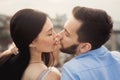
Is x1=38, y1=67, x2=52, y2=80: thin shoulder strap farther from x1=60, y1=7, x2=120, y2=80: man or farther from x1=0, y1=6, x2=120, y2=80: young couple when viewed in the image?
x1=60, y1=7, x2=120, y2=80: man

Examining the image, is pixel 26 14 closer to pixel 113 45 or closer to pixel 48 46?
pixel 48 46

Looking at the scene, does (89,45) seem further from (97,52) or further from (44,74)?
(44,74)

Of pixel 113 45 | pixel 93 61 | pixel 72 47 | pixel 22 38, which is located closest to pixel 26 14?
pixel 22 38

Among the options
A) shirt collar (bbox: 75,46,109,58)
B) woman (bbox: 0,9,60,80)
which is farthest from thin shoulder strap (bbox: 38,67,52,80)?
shirt collar (bbox: 75,46,109,58)

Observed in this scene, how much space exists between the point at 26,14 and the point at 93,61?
48 centimetres

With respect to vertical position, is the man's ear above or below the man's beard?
above

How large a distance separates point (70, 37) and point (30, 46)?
25 centimetres

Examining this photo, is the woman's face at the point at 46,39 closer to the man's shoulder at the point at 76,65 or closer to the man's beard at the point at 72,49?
the man's beard at the point at 72,49

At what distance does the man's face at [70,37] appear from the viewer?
2492mm

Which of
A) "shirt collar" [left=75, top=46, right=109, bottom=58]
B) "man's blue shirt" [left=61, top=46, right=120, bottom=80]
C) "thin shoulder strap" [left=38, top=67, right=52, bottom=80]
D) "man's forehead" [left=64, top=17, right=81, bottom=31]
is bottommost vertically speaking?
"thin shoulder strap" [left=38, top=67, right=52, bottom=80]

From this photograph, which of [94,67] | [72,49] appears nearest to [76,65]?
[94,67]

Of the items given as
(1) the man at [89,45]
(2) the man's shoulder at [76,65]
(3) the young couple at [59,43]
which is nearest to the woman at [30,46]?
(3) the young couple at [59,43]

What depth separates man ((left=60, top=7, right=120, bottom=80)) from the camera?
231cm

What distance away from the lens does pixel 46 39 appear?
8.28ft
